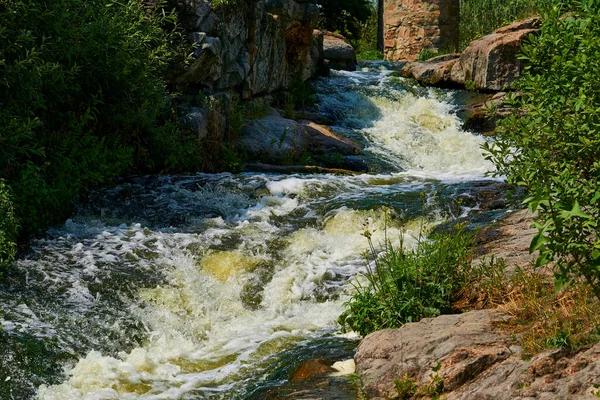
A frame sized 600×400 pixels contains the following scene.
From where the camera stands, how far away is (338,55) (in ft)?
71.5

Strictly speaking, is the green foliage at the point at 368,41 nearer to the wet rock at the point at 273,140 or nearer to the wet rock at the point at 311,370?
the wet rock at the point at 273,140

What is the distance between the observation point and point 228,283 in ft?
27.7

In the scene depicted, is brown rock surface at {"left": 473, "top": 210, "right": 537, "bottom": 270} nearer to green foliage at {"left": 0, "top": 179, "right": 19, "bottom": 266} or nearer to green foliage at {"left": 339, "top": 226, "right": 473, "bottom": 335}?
green foliage at {"left": 339, "top": 226, "right": 473, "bottom": 335}

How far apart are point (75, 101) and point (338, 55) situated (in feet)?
38.9

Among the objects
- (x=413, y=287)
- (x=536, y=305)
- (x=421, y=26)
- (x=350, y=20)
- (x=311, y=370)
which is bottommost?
(x=311, y=370)

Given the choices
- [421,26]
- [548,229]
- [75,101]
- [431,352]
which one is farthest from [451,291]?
[421,26]

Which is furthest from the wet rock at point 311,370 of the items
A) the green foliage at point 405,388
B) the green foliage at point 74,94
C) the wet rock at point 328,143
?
the wet rock at point 328,143

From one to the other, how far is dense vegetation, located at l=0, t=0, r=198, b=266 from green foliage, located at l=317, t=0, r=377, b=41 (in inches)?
557

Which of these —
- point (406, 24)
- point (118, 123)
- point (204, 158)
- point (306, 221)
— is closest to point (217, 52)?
point (204, 158)

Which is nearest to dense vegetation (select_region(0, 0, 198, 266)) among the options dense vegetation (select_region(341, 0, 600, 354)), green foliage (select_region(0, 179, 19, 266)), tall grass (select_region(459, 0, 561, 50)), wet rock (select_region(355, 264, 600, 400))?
green foliage (select_region(0, 179, 19, 266))

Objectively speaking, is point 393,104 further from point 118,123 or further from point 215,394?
point 215,394

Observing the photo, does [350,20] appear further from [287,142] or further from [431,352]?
[431,352]

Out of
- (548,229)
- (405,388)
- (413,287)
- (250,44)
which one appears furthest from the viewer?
(250,44)

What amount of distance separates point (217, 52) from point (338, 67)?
8.91m
